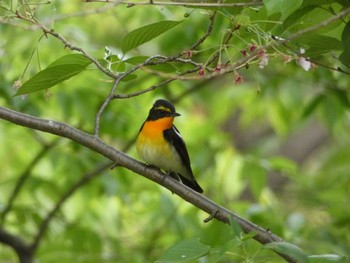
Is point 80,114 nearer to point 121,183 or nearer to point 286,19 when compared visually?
point 121,183

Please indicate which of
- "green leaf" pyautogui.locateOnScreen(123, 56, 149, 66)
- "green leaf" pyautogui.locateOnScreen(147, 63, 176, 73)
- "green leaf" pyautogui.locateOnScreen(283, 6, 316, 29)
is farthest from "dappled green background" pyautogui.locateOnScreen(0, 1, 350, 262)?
"green leaf" pyautogui.locateOnScreen(283, 6, 316, 29)

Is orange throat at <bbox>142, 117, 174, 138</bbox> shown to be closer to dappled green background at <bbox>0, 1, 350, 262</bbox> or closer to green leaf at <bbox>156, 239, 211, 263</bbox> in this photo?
dappled green background at <bbox>0, 1, 350, 262</bbox>

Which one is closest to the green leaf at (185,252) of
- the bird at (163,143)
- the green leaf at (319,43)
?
the green leaf at (319,43)

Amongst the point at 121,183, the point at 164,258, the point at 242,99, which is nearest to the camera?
the point at 164,258

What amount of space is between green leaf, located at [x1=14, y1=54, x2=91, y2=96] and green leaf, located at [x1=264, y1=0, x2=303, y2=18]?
71 cm

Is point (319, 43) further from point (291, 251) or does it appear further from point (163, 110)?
point (163, 110)

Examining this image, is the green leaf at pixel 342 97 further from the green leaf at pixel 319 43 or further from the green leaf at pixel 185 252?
the green leaf at pixel 185 252

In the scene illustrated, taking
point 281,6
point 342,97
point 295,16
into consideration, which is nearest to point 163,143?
point 342,97

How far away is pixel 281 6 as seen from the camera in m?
2.26

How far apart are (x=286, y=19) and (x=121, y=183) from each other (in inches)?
147

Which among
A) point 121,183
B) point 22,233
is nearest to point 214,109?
point 121,183

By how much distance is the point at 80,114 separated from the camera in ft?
17.5

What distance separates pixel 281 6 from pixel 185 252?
83cm

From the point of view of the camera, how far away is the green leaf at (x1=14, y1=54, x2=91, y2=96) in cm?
261
